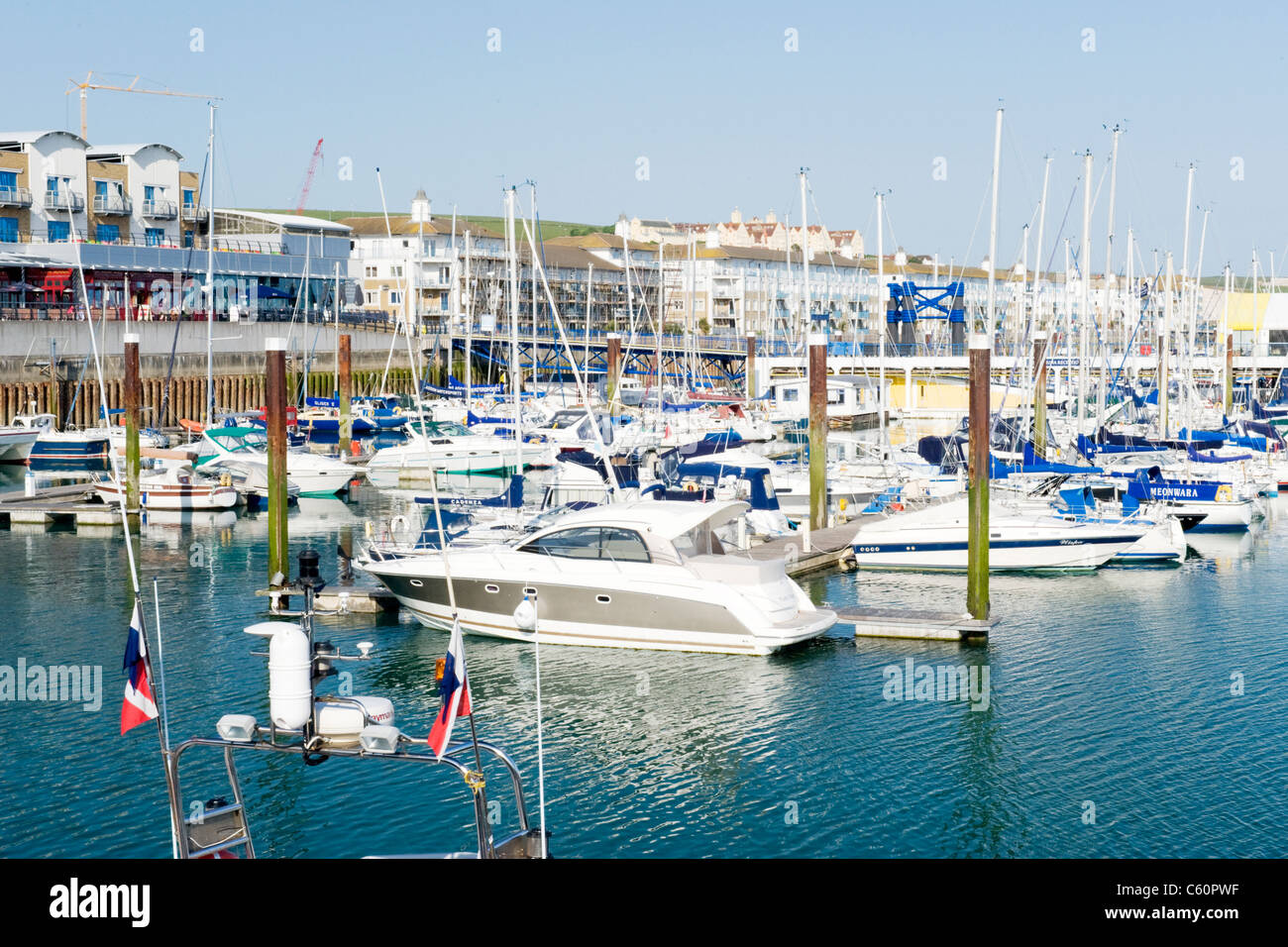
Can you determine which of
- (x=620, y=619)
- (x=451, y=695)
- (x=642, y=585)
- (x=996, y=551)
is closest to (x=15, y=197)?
(x=996, y=551)

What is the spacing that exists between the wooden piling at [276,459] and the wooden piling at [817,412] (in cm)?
1380

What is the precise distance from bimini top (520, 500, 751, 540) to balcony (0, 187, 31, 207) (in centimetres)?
7305

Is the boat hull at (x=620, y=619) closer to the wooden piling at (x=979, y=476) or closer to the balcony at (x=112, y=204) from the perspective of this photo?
the wooden piling at (x=979, y=476)

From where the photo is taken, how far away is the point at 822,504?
39406 millimetres

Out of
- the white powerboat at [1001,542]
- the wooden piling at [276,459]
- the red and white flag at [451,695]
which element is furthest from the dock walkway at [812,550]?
the red and white flag at [451,695]

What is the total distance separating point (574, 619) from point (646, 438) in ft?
112

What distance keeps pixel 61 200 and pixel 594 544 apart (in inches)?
2998

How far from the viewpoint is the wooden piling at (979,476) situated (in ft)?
88.0

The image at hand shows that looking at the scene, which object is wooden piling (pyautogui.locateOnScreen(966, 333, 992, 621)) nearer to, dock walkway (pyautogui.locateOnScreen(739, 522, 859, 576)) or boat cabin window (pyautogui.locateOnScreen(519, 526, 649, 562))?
dock walkway (pyautogui.locateOnScreen(739, 522, 859, 576))

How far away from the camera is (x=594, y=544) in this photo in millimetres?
26344

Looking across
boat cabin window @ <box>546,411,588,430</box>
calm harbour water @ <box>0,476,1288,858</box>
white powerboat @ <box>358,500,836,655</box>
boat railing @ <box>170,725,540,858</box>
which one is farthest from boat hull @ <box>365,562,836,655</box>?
boat cabin window @ <box>546,411,588,430</box>

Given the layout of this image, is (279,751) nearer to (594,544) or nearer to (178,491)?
(594,544)

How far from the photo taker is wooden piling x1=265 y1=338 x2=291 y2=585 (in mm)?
29781
